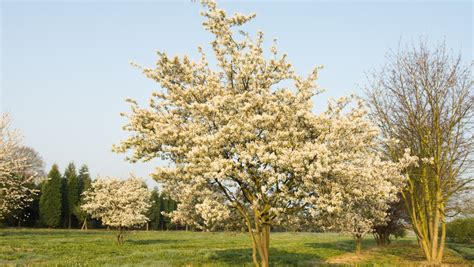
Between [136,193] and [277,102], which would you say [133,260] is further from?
[136,193]

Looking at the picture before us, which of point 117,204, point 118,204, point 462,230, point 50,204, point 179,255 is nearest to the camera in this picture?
point 179,255

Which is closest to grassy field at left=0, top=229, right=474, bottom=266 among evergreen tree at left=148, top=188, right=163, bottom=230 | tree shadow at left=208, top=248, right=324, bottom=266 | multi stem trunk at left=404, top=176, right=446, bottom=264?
tree shadow at left=208, top=248, right=324, bottom=266

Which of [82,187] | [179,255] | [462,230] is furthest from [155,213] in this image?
[179,255]

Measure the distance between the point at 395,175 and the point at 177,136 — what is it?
9329 mm

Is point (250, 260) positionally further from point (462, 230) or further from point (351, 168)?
point (462, 230)

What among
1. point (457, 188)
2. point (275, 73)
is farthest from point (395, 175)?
point (457, 188)

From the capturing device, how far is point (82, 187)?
300ft

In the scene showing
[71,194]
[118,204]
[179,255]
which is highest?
[71,194]

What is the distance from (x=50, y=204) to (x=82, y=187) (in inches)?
451

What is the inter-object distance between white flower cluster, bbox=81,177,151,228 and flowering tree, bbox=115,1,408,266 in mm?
28518

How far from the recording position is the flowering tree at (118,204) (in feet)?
149

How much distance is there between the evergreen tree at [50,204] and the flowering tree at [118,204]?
36716 mm

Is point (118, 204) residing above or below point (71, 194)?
below

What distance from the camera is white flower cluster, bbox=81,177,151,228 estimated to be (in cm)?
4534
